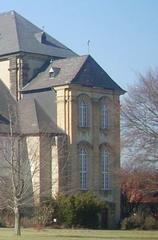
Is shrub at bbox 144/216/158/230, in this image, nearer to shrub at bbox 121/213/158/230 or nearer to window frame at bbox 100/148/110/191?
shrub at bbox 121/213/158/230

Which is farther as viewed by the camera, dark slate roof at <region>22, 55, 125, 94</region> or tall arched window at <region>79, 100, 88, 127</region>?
tall arched window at <region>79, 100, 88, 127</region>

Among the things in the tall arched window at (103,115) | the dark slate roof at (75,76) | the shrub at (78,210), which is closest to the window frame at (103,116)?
the tall arched window at (103,115)

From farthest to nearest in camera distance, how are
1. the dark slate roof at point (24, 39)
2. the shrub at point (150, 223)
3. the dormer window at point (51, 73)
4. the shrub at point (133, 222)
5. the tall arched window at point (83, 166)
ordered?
1. the dark slate roof at point (24, 39)
2. the dormer window at point (51, 73)
3. the tall arched window at point (83, 166)
4. the shrub at point (133, 222)
5. the shrub at point (150, 223)

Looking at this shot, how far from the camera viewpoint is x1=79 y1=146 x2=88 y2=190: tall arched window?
68.4 metres

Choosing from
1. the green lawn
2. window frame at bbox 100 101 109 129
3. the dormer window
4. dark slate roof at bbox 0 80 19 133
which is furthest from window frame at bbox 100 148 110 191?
the green lawn

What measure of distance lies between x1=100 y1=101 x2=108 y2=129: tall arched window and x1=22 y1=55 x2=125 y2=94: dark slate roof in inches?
69.7

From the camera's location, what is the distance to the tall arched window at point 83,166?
68.4 m

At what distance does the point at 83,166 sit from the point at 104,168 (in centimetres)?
268

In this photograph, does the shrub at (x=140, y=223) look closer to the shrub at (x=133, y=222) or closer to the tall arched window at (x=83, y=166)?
the shrub at (x=133, y=222)

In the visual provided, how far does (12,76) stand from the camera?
2817 inches

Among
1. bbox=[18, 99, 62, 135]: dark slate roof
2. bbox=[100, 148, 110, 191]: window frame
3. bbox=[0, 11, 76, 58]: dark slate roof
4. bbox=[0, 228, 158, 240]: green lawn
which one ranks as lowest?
bbox=[0, 228, 158, 240]: green lawn

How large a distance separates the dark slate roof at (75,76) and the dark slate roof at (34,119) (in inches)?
65.0

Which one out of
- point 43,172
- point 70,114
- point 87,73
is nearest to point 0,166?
point 43,172

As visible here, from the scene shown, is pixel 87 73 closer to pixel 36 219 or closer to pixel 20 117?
pixel 20 117
